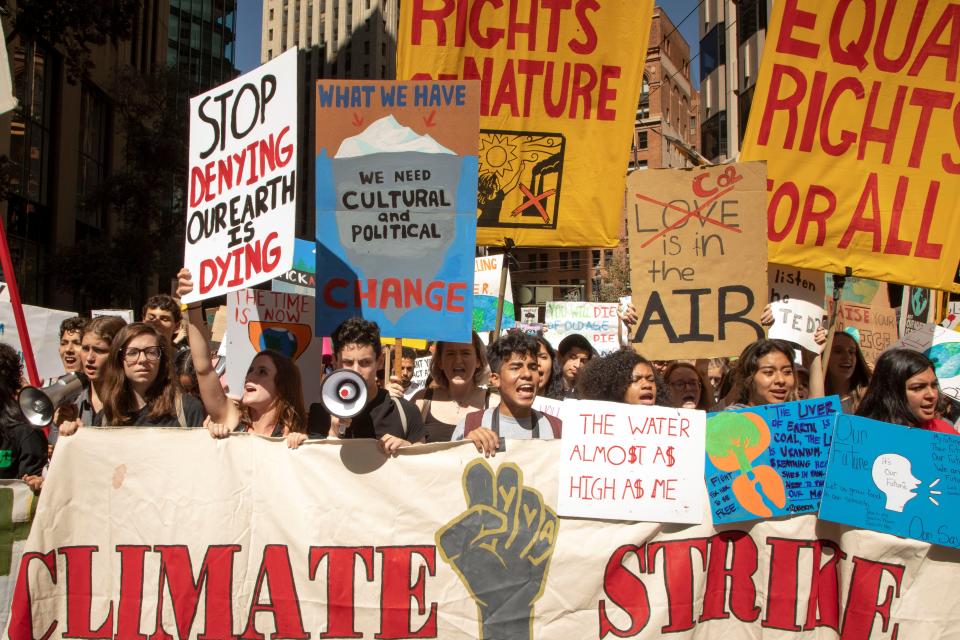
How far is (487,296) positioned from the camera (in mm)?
9211

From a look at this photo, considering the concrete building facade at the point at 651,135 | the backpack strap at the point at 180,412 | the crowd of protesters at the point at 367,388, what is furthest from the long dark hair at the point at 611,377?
the concrete building facade at the point at 651,135

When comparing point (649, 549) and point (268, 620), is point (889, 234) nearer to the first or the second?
point (649, 549)

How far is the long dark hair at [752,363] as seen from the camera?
14.6 feet

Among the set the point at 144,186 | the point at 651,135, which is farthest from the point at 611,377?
the point at 651,135

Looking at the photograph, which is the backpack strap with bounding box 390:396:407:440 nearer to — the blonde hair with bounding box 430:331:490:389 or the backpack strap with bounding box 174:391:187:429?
the blonde hair with bounding box 430:331:490:389

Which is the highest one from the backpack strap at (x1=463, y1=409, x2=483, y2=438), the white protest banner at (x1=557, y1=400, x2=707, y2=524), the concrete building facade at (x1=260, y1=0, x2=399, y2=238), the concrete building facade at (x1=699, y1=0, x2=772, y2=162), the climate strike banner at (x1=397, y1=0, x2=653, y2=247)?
the concrete building facade at (x1=260, y1=0, x2=399, y2=238)

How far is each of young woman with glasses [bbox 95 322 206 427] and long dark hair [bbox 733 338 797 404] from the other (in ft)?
9.16

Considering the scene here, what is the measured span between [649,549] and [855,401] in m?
2.21

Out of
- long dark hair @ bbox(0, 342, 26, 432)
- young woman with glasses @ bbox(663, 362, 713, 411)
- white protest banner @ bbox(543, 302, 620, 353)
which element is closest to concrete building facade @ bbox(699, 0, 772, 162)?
white protest banner @ bbox(543, 302, 620, 353)

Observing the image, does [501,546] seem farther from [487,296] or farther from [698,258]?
[487,296]

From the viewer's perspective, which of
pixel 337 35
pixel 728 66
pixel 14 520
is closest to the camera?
pixel 14 520

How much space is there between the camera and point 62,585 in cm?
373

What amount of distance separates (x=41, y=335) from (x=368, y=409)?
14.4ft

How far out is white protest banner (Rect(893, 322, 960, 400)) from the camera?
236 inches
